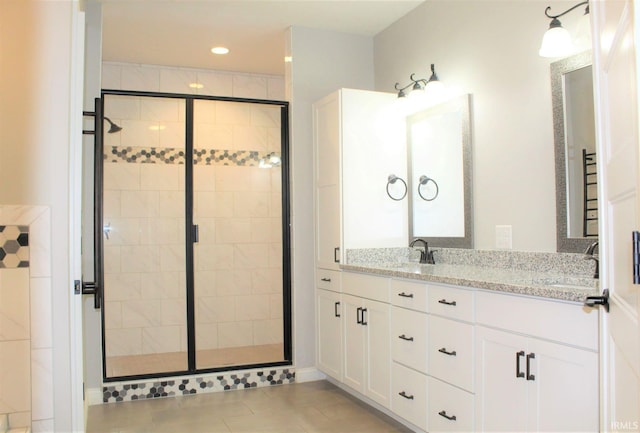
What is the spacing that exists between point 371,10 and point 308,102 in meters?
0.80

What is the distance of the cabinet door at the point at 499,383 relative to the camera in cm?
210

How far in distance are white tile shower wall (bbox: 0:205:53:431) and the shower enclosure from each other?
201cm

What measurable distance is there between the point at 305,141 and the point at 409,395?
207cm

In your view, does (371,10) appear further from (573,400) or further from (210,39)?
(573,400)

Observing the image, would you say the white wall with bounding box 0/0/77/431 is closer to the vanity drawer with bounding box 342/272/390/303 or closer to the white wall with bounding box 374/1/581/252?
the vanity drawer with bounding box 342/272/390/303

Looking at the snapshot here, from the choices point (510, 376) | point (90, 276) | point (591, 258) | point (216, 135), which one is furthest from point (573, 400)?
point (216, 135)

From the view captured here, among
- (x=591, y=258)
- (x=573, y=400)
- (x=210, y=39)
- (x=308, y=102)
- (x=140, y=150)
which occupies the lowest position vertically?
(x=573, y=400)

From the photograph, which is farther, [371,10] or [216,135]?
[216,135]

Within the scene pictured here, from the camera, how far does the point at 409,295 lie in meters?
2.81

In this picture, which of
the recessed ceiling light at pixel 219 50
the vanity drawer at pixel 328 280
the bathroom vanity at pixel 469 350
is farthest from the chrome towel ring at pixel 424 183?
the recessed ceiling light at pixel 219 50

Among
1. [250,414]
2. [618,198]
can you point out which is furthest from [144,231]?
[618,198]

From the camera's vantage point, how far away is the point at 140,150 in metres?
4.45

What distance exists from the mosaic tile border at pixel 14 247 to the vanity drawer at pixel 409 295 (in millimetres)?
1751

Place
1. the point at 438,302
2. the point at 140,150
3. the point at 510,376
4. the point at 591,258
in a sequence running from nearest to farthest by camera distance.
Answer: the point at 510,376
the point at 591,258
the point at 438,302
the point at 140,150
